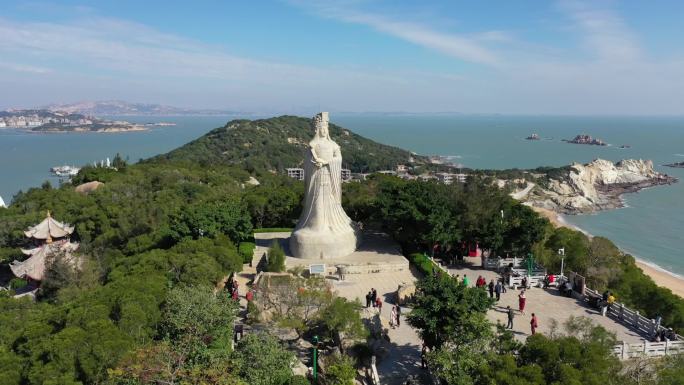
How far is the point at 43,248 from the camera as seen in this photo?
22953mm

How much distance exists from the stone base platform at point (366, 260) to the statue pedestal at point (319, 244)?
0.20m

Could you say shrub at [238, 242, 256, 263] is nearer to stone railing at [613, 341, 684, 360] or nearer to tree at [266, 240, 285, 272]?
tree at [266, 240, 285, 272]

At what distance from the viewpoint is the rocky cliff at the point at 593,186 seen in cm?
5695

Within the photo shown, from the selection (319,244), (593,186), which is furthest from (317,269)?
(593,186)

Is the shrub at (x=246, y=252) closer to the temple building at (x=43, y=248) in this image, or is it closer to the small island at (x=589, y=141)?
the temple building at (x=43, y=248)

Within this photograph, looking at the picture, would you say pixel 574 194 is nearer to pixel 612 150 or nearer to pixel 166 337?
pixel 166 337

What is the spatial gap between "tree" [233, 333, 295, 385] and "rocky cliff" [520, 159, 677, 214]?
169 feet

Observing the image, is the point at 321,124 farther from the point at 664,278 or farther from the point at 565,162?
the point at 565,162

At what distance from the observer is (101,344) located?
10578 millimetres

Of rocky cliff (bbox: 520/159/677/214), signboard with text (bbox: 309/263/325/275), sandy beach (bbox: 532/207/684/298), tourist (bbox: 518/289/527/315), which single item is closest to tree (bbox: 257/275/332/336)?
signboard with text (bbox: 309/263/325/275)

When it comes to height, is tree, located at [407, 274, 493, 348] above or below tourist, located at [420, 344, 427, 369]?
above

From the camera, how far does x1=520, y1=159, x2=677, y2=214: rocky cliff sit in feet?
187

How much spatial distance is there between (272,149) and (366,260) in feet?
211

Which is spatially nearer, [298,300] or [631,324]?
[298,300]
